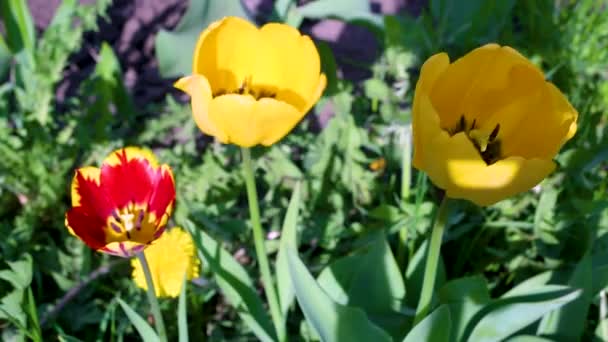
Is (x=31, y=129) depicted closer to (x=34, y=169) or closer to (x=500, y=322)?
(x=34, y=169)

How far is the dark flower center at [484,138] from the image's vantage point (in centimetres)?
91

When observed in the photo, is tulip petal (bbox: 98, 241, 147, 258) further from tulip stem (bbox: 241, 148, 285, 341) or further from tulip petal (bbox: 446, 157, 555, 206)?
tulip petal (bbox: 446, 157, 555, 206)

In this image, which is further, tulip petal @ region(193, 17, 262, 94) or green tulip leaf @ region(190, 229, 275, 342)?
green tulip leaf @ region(190, 229, 275, 342)

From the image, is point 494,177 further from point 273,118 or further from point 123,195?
point 123,195

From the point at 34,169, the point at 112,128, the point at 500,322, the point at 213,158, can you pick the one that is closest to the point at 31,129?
the point at 34,169

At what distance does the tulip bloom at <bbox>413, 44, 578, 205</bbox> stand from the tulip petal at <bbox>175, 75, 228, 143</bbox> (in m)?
0.22

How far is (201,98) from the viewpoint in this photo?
841 millimetres

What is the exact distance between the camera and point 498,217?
1.55m

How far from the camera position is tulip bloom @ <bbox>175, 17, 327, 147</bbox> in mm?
840

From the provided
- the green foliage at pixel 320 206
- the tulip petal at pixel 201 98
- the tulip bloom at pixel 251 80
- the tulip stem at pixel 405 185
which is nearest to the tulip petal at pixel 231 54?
the tulip bloom at pixel 251 80

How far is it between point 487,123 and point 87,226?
0.52 meters

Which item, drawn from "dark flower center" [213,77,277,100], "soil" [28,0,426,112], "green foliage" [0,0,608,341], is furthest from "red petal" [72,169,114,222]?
"soil" [28,0,426,112]

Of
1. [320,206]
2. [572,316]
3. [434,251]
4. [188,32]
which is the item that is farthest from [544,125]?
[188,32]

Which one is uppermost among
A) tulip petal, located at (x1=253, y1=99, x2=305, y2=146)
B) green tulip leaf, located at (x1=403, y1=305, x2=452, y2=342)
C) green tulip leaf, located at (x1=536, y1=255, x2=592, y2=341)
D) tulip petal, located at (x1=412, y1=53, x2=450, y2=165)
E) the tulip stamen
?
tulip petal, located at (x1=412, y1=53, x2=450, y2=165)
